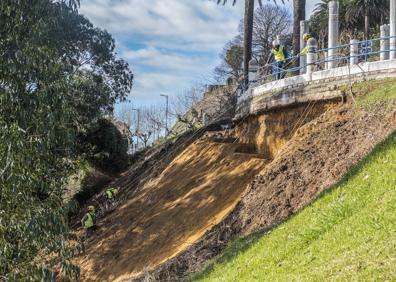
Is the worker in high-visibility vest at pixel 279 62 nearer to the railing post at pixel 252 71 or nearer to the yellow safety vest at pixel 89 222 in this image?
the railing post at pixel 252 71

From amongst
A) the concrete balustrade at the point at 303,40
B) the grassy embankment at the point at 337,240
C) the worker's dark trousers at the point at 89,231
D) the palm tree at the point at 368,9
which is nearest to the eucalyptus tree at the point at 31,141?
the grassy embankment at the point at 337,240

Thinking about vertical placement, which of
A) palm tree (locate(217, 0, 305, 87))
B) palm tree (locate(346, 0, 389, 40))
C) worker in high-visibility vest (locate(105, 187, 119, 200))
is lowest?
worker in high-visibility vest (locate(105, 187, 119, 200))

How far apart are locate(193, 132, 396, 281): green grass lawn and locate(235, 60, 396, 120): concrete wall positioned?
13.3 feet

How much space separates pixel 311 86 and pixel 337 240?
26.7 ft

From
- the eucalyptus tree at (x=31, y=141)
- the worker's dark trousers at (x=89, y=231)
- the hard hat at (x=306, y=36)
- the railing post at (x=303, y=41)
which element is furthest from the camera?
the worker's dark trousers at (x=89, y=231)

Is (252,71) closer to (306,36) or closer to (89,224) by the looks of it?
(306,36)

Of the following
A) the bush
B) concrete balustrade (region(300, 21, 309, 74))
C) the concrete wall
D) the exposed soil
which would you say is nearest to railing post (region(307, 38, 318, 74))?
the concrete wall

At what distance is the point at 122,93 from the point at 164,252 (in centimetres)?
1330

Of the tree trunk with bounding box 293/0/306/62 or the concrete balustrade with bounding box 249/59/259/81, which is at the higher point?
the tree trunk with bounding box 293/0/306/62

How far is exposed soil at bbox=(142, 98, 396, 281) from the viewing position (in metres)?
11.6

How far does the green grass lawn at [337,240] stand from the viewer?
6715mm

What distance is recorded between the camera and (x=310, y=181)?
12227 millimetres

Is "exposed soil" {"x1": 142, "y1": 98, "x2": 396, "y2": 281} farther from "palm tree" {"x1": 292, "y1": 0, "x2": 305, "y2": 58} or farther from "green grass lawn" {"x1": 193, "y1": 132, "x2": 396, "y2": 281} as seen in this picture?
"palm tree" {"x1": 292, "y1": 0, "x2": 305, "y2": 58}

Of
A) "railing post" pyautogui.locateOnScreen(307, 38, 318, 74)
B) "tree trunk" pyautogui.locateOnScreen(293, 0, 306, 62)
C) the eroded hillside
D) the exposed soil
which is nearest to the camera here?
the exposed soil
